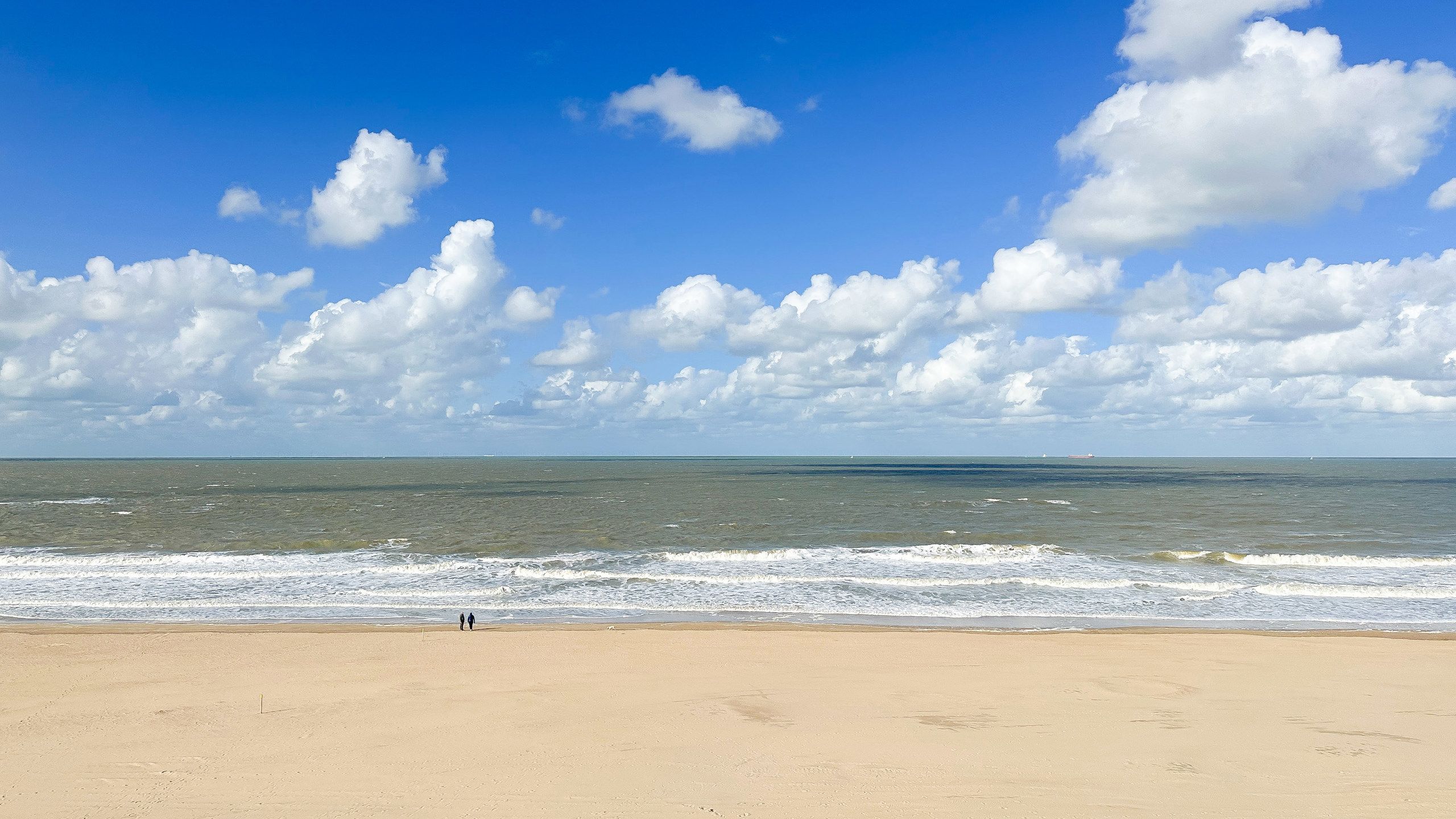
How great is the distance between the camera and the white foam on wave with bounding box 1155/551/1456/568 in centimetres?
3122

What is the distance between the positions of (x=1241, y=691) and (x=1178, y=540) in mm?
27833

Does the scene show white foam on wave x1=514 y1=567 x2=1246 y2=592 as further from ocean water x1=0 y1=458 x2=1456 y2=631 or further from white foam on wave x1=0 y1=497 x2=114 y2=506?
white foam on wave x1=0 y1=497 x2=114 y2=506

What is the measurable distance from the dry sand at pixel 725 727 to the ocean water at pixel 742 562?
16.3 ft

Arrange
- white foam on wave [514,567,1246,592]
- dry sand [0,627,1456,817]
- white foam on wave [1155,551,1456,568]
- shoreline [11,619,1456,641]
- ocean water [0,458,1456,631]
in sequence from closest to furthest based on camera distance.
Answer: dry sand [0,627,1456,817]
shoreline [11,619,1456,641]
ocean water [0,458,1456,631]
white foam on wave [514,567,1246,592]
white foam on wave [1155,551,1456,568]

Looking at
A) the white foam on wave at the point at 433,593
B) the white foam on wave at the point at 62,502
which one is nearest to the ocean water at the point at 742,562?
the white foam on wave at the point at 433,593

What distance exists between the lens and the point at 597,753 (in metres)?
10.6

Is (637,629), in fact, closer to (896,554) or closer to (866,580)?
(866,580)

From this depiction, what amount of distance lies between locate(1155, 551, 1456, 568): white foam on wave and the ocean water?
0.17 m

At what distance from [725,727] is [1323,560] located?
3200 centimetres

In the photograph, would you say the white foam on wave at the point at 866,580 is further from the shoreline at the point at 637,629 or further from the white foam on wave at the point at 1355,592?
the shoreline at the point at 637,629

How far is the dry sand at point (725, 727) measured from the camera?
9.18 meters

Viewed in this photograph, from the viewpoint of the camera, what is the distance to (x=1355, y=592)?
25891 mm

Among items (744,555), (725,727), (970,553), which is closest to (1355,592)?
(970,553)

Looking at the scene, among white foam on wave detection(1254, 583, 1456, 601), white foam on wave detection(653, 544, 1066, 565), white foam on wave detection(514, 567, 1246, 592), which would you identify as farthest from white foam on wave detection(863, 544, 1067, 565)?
white foam on wave detection(1254, 583, 1456, 601)
